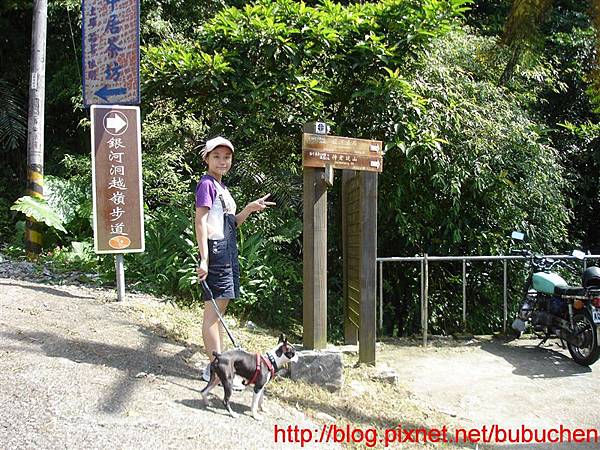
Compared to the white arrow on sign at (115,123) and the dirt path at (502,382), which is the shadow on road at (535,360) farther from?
the white arrow on sign at (115,123)

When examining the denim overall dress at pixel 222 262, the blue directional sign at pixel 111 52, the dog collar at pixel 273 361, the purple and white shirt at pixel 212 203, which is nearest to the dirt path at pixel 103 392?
the dog collar at pixel 273 361

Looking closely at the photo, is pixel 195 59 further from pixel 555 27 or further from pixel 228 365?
pixel 555 27

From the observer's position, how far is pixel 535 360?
582 cm

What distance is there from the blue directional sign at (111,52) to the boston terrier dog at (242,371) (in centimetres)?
330

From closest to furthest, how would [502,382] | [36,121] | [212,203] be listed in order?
[212,203] < [502,382] < [36,121]

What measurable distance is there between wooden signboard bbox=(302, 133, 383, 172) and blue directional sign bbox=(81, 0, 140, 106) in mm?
2177

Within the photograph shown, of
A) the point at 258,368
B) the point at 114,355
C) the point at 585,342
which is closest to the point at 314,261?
the point at 258,368

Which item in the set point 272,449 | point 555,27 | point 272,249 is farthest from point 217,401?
point 555,27

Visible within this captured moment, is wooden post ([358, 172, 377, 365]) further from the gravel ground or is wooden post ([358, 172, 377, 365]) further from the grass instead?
the gravel ground

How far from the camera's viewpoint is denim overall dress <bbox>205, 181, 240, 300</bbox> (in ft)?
12.9

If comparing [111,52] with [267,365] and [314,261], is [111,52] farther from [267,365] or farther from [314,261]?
[267,365]

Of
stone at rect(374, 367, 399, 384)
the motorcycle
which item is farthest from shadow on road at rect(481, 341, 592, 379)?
stone at rect(374, 367, 399, 384)

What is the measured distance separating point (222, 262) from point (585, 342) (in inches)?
149

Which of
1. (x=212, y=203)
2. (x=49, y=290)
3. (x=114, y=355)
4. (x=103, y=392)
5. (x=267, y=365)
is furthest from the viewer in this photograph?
(x=49, y=290)
